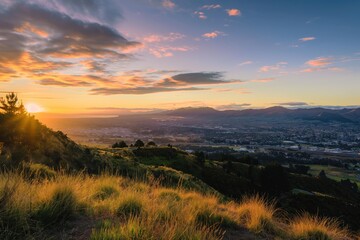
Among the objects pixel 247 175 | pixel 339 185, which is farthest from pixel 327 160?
pixel 247 175

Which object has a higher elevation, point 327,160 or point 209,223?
point 209,223

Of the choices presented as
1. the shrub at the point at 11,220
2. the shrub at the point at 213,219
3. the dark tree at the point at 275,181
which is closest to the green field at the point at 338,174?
the dark tree at the point at 275,181

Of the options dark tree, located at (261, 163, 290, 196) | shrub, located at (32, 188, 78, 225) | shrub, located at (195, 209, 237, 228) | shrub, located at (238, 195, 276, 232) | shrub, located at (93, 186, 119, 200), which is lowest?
dark tree, located at (261, 163, 290, 196)

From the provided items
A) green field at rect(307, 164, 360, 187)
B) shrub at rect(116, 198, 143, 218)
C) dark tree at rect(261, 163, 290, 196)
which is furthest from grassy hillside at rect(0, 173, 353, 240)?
green field at rect(307, 164, 360, 187)

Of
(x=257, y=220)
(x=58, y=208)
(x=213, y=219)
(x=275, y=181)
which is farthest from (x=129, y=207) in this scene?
(x=275, y=181)

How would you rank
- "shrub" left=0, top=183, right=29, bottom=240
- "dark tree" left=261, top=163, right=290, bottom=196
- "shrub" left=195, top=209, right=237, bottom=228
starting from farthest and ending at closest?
1. "dark tree" left=261, top=163, right=290, bottom=196
2. "shrub" left=195, top=209, right=237, bottom=228
3. "shrub" left=0, top=183, right=29, bottom=240

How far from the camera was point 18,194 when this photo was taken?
195 inches

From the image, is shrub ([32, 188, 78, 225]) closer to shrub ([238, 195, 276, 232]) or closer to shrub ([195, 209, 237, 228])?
shrub ([195, 209, 237, 228])

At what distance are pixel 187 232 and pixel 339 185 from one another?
282 feet

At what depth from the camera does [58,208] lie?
17.2ft

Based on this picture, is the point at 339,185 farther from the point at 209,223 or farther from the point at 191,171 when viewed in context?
the point at 209,223

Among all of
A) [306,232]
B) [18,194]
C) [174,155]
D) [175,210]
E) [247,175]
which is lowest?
[247,175]

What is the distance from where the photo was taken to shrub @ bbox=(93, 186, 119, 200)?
741 centimetres

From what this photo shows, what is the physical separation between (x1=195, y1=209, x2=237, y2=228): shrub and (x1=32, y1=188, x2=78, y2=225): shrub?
104 inches
